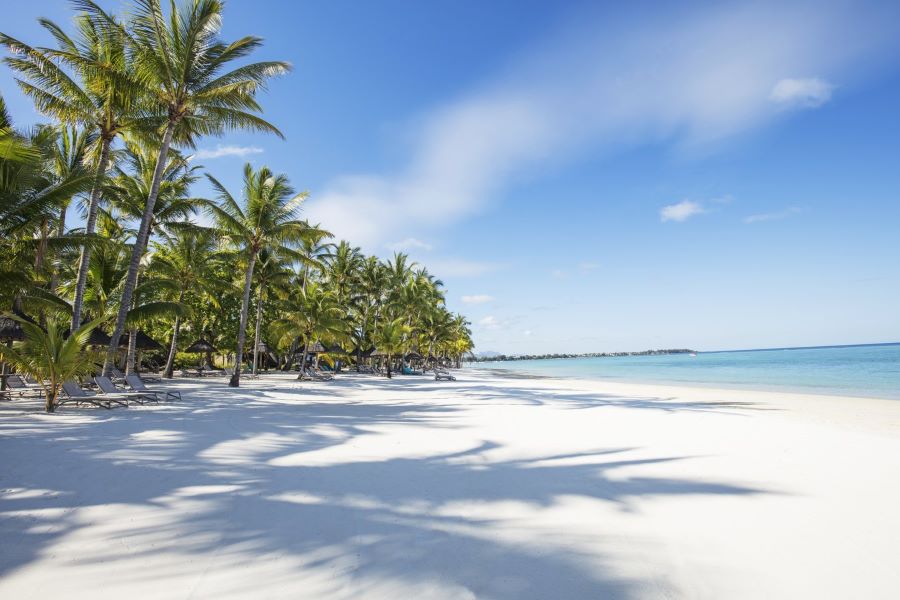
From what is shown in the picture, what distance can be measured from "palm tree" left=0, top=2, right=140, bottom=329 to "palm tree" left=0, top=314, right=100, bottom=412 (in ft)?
10.4

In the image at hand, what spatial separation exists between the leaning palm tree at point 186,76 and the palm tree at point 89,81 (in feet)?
1.60

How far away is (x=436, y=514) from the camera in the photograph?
3.94 m

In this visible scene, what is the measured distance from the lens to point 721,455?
6461mm

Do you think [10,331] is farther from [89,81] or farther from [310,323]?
[310,323]

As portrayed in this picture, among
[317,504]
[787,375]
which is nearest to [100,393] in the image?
[317,504]

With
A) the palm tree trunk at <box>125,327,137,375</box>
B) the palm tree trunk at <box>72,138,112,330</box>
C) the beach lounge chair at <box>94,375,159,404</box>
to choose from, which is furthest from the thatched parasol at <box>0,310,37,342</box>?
the beach lounge chair at <box>94,375,159,404</box>

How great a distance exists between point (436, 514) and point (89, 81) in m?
14.2

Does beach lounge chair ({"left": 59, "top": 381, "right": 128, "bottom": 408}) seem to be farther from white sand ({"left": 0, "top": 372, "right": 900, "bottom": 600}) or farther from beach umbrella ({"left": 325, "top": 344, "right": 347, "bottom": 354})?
beach umbrella ({"left": 325, "top": 344, "right": 347, "bottom": 354})

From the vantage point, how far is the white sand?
281 cm

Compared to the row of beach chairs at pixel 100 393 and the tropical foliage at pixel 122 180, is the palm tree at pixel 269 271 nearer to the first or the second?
the tropical foliage at pixel 122 180

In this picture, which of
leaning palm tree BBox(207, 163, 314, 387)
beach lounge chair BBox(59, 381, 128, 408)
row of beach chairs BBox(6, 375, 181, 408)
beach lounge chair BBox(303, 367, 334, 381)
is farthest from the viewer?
beach lounge chair BBox(303, 367, 334, 381)

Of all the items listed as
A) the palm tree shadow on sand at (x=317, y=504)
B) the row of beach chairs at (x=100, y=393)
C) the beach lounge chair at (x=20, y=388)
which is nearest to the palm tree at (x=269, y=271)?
the row of beach chairs at (x=100, y=393)

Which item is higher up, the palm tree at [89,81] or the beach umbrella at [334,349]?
the palm tree at [89,81]

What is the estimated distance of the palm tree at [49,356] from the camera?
350 inches
